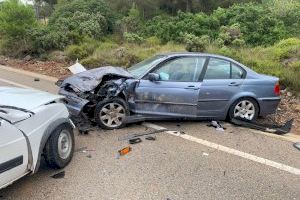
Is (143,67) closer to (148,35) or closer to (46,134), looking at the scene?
(46,134)

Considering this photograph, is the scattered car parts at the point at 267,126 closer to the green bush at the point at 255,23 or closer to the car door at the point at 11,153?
the car door at the point at 11,153

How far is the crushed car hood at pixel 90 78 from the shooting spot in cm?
714

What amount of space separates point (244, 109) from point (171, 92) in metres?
1.59

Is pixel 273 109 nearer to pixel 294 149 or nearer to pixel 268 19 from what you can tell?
pixel 294 149

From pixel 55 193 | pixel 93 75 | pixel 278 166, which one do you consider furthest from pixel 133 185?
pixel 93 75

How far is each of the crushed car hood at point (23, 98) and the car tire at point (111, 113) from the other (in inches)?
59.2

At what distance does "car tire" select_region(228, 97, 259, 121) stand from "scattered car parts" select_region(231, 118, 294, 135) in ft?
0.36

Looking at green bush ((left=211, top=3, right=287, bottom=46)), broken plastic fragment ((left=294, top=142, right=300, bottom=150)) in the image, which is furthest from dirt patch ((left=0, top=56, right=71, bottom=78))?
green bush ((left=211, top=3, right=287, bottom=46))

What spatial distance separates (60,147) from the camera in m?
5.25

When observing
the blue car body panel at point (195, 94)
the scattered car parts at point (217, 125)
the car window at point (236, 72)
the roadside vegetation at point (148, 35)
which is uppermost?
the roadside vegetation at point (148, 35)

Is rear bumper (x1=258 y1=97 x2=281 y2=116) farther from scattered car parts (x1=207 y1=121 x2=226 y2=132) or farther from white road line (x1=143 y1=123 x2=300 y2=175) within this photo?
white road line (x1=143 y1=123 x2=300 y2=175)

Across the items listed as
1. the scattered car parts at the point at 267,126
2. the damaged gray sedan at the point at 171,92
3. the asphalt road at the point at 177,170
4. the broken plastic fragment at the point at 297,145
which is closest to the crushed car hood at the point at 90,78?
the damaged gray sedan at the point at 171,92

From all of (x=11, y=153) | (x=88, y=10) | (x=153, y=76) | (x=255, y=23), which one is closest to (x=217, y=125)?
(x=153, y=76)

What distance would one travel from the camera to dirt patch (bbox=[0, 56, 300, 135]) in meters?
8.41
